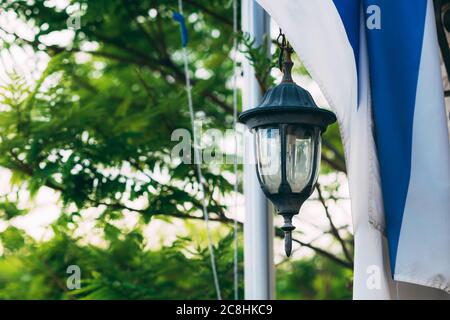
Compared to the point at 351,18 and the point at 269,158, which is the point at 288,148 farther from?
the point at 351,18

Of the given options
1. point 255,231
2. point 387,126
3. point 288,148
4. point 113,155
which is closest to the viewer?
point 288,148

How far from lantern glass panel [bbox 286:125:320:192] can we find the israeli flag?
0.88ft

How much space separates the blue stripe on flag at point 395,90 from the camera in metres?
3.73

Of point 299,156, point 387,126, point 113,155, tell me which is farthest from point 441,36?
point 113,155

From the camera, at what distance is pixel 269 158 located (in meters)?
3.48

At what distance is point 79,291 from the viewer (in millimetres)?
5637

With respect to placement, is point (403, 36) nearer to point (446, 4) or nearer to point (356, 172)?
point (356, 172)

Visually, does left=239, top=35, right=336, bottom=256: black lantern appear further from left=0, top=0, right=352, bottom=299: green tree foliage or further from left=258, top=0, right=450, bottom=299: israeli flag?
left=0, top=0, right=352, bottom=299: green tree foliage

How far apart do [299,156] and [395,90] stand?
2.17 feet

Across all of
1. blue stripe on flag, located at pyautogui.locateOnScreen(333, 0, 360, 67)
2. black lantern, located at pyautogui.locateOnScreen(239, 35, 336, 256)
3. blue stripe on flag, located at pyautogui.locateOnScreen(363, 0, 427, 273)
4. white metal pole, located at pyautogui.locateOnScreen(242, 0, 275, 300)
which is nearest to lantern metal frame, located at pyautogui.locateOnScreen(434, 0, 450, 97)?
blue stripe on flag, located at pyautogui.locateOnScreen(363, 0, 427, 273)

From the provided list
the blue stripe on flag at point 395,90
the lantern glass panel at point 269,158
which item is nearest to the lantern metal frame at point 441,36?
the blue stripe on flag at point 395,90

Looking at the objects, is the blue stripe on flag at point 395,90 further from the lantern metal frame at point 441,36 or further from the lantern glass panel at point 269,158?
the lantern metal frame at point 441,36

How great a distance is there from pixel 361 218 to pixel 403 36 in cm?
86

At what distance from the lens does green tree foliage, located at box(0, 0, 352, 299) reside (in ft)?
18.6
